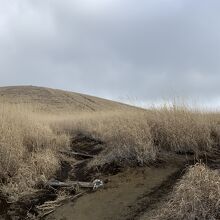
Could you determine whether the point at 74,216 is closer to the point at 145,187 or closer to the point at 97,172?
the point at 145,187

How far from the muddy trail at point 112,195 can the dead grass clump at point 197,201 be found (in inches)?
33.9

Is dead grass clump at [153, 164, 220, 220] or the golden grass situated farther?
the golden grass

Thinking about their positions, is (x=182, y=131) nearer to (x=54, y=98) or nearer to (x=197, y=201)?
(x=197, y=201)

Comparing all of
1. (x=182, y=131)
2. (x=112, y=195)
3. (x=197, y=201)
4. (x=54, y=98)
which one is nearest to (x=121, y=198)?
(x=112, y=195)

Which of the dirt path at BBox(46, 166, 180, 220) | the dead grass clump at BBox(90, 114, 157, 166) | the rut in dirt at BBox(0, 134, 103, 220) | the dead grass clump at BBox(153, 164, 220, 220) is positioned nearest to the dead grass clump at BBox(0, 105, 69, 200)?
the rut in dirt at BBox(0, 134, 103, 220)

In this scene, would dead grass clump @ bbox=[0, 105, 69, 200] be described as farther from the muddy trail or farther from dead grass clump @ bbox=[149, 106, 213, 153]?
dead grass clump @ bbox=[149, 106, 213, 153]

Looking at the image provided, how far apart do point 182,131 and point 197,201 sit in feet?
11.2

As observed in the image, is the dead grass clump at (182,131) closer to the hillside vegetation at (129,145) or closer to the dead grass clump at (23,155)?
the hillside vegetation at (129,145)

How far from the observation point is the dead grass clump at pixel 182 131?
8.14m

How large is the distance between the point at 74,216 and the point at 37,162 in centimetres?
226

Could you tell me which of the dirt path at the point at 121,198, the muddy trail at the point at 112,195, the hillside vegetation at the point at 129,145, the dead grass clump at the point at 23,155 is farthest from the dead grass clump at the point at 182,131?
the dead grass clump at the point at 23,155

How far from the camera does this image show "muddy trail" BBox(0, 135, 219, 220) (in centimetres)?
643

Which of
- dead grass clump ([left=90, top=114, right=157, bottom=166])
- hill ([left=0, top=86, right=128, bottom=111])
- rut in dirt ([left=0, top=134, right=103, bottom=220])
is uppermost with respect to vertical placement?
hill ([left=0, top=86, right=128, bottom=111])

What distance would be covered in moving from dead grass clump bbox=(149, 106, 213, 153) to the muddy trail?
0.25 meters
